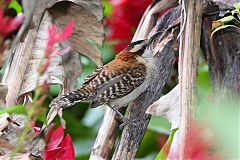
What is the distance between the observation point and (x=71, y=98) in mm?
1462

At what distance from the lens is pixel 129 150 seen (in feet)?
3.93

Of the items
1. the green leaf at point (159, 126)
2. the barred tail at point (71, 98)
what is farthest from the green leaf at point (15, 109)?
the green leaf at point (159, 126)

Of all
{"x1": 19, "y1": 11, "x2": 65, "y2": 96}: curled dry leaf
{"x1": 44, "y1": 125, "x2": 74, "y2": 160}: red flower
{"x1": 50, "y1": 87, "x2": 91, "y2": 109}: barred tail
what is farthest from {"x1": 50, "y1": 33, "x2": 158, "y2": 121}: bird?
{"x1": 44, "y1": 125, "x2": 74, "y2": 160}: red flower

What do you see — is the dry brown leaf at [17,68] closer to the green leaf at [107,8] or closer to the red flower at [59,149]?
the red flower at [59,149]

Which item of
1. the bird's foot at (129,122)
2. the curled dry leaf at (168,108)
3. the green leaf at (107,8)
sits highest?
the green leaf at (107,8)

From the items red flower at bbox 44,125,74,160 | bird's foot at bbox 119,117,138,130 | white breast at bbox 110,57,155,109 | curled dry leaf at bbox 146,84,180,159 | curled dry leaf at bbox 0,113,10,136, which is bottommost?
red flower at bbox 44,125,74,160

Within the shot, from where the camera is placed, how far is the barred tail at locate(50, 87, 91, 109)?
51.0 inches

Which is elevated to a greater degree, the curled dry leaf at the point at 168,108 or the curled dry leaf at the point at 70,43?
the curled dry leaf at the point at 70,43

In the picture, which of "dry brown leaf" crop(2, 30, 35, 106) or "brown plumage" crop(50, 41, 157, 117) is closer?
"dry brown leaf" crop(2, 30, 35, 106)

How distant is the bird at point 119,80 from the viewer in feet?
5.16

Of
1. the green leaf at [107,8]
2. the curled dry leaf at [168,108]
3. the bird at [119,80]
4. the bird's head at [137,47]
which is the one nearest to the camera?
the curled dry leaf at [168,108]

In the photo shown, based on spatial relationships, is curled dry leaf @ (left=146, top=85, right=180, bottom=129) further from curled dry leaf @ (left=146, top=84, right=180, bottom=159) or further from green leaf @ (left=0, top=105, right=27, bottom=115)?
green leaf @ (left=0, top=105, right=27, bottom=115)

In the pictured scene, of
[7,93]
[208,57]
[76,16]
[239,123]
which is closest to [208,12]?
[208,57]

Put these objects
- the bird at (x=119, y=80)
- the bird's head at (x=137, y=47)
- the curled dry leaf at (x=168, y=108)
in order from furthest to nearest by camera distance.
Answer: the bird at (x=119, y=80), the bird's head at (x=137, y=47), the curled dry leaf at (x=168, y=108)
